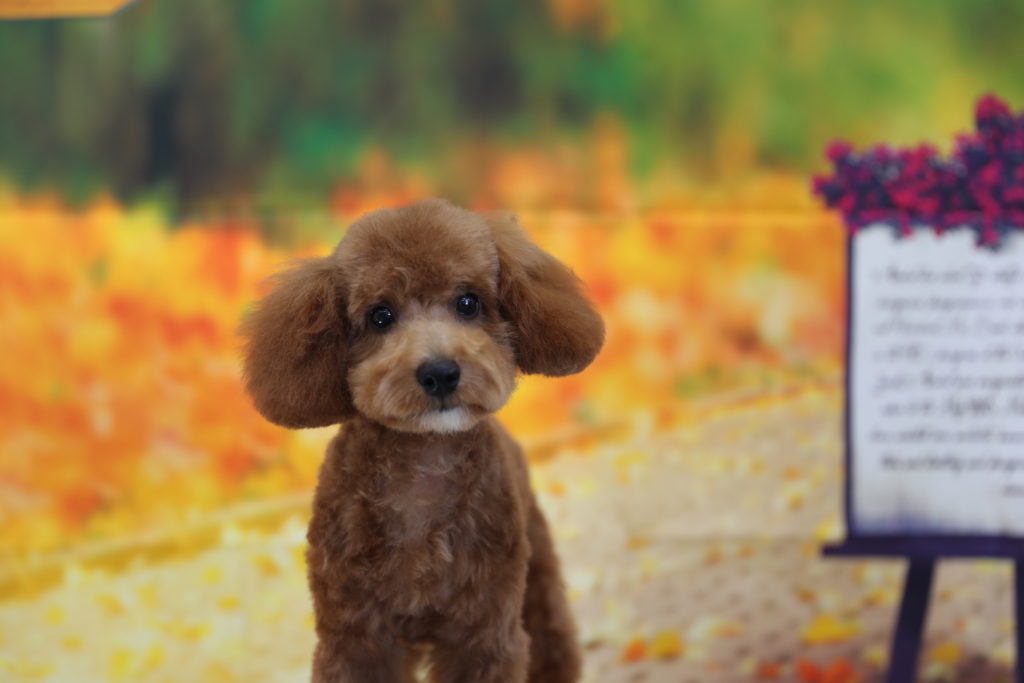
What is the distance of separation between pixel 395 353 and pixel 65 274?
4.50 ft

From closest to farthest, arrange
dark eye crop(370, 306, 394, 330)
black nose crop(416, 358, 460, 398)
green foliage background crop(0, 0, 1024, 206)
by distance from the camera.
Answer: black nose crop(416, 358, 460, 398) → dark eye crop(370, 306, 394, 330) → green foliage background crop(0, 0, 1024, 206)

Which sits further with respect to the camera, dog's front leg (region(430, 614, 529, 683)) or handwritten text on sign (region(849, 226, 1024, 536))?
handwritten text on sign (region(849, 226, 1024, 536))

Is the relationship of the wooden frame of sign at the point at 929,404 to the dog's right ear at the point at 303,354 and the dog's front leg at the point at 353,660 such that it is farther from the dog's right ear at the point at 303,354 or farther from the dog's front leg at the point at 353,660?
the dog's right ear at the point at 303,354

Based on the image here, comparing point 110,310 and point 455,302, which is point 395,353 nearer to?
point 455,302

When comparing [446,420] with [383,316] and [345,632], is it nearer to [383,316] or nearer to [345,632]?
[383,316]

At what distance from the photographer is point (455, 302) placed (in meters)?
1.31

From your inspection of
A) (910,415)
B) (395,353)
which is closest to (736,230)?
(910,415)

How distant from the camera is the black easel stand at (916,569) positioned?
69.9 inches

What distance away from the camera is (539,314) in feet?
4.36

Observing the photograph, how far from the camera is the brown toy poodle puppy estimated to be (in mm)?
1284

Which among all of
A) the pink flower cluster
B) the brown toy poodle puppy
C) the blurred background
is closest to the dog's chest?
the brown toy poodle puppy

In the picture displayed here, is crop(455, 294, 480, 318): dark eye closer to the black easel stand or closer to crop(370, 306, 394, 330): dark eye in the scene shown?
crop(370, 306, 394, 330): dark eye

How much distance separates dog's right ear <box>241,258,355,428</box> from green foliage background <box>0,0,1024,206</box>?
1.04 metres

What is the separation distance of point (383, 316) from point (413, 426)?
0.16m
